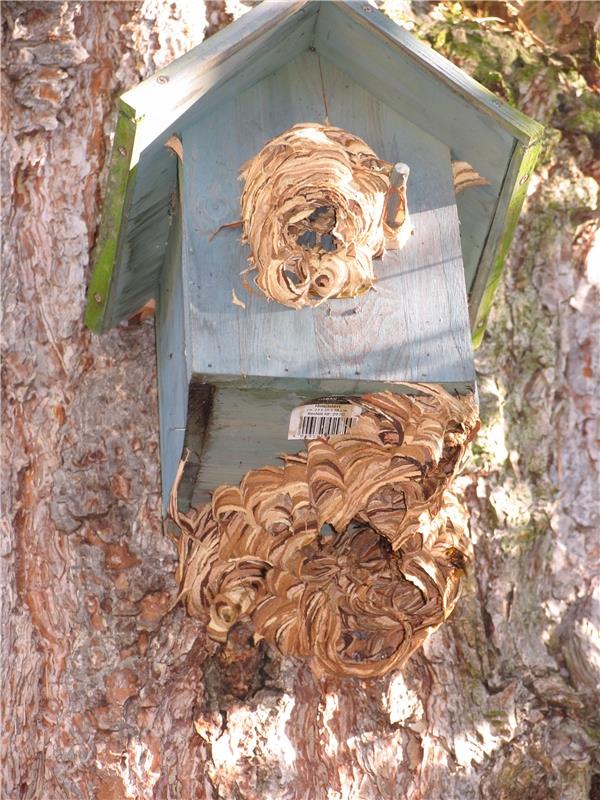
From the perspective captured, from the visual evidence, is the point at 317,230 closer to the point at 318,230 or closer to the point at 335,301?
the point at 318,230

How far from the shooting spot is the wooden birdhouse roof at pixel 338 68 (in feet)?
9.86

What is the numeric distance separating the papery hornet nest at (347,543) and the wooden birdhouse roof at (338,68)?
68 cm

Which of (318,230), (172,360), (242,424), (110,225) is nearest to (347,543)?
(242,424)

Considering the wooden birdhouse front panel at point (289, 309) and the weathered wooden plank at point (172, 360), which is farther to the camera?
the weathered wooden plank at point (172, 360)

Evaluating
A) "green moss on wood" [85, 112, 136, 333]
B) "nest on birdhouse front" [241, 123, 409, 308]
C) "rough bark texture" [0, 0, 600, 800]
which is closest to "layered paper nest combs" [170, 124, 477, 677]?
"nest on birdhouse front" [241, 123, 409, 308]

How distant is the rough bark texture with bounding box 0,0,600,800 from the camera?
3404 mm

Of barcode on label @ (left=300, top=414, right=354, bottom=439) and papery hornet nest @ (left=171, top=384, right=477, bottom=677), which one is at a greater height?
barcode on label @ (left=300, top=414, right=354, bottom=439)

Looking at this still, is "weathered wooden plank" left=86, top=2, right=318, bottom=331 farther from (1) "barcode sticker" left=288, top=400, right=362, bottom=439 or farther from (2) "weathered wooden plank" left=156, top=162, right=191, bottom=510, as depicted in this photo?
(1) "barcode sticker" left=288, top=400, right=362, bottom=439

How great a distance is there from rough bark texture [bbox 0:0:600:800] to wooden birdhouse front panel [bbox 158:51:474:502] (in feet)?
1.59

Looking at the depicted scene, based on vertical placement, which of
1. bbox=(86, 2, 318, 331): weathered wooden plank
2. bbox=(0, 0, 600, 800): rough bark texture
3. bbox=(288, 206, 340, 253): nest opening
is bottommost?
bbox=(0, 0, 600, 800): rough bark texture

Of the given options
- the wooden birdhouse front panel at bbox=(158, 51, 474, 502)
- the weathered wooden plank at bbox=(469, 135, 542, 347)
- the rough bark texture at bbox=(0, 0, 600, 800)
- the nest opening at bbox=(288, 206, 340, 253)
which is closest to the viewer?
the wooden birdhouse front panel at bbox=(158, 51, 474, 502)

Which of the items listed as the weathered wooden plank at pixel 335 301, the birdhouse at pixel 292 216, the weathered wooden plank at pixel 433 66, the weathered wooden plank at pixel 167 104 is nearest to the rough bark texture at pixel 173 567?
the birdhouse at pixel 292 216

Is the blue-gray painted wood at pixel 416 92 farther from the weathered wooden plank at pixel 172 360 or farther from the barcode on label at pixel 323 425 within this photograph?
the barcode on label at pixel 323 425

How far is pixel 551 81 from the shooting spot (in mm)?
4246
